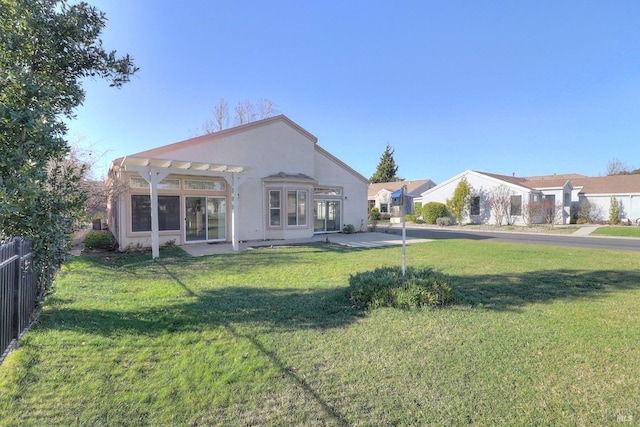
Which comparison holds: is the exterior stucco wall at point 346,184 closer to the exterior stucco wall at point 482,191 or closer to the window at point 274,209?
the window at point 274,209

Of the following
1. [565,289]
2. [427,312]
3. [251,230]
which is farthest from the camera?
[251,230]

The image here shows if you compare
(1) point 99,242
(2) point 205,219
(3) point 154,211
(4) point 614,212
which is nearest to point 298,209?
(2) point 205,219

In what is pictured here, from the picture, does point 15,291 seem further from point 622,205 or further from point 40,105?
point 622,205

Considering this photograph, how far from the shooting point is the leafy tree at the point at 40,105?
4.07 metres

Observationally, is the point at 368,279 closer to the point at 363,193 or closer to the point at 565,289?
the point at 565,289

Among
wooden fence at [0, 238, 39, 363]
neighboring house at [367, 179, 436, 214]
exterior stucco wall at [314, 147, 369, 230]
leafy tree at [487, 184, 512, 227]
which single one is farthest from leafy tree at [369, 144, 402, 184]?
wooden fence at [0, 238, 39, 363]

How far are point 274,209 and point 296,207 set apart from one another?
1.19 meters

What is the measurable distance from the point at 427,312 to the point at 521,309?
5.55 feet

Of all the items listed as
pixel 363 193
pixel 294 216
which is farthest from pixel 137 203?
pixel 363 193

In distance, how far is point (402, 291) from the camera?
5605 millimetres

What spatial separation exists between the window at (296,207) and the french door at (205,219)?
127 inches

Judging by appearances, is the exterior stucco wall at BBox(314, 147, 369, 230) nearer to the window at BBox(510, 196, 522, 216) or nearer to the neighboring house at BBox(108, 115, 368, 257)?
the neighboring house at BBox(108, 115, 368, 257)

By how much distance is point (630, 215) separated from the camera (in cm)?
2598

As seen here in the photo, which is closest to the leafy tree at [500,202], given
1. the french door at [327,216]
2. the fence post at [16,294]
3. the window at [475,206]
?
the window at [475,206]
